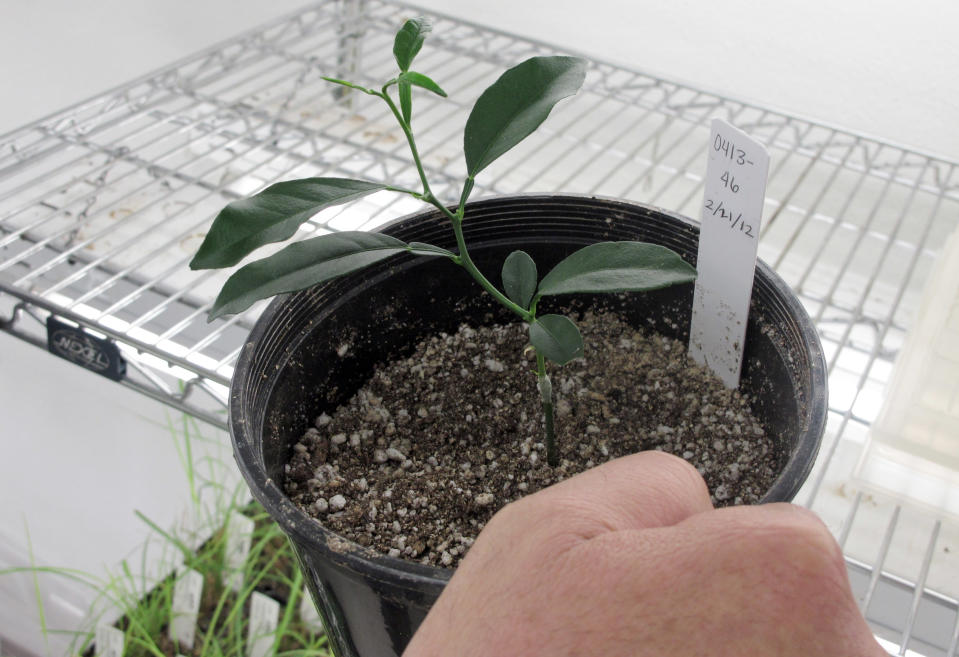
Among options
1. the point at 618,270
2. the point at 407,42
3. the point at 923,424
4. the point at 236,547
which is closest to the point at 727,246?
the point at 618,270

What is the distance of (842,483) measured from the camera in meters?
0.76

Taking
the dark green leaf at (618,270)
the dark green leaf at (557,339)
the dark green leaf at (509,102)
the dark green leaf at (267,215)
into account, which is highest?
the dark green leaf at (509,102)

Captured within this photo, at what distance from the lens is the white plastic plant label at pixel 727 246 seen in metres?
0.43

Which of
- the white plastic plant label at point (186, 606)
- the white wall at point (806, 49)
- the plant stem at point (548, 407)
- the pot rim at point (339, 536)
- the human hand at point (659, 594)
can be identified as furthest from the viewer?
the white plastic plant label at point (186, 606)

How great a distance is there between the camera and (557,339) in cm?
40

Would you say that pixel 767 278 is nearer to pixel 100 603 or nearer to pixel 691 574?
pixel 691 574

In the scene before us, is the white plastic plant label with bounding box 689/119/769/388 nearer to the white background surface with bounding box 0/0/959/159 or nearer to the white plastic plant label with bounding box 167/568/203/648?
the white background surface with bounding box 0/0/959/159

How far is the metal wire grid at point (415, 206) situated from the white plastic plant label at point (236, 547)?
204 millimetres

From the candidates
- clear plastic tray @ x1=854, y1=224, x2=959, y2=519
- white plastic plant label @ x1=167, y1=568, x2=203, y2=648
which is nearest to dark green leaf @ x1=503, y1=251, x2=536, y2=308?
clear plastic tray @ x1=854, y1=224, x2=959, y2=519

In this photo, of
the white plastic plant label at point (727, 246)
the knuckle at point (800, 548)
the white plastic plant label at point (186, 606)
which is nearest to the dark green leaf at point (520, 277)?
the white plastic plant label at point (727, 246)

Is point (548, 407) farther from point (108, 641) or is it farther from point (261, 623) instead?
point (108, 641)

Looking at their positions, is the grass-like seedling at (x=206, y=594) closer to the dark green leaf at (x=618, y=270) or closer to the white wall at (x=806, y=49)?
the dark green leaf at (x=618, y=270)

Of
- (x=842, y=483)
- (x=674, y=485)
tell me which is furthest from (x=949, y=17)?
(x=674, y=485)

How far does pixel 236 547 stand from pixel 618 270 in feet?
3.09
